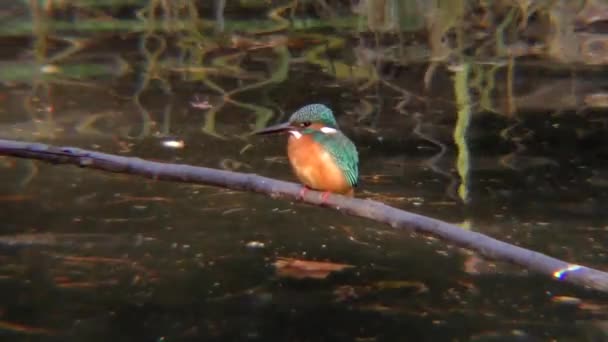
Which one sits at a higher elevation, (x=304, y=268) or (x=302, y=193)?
(x=302, y=193)

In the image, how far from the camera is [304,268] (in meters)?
4.28

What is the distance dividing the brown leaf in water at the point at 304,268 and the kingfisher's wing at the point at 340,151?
0.90 meters

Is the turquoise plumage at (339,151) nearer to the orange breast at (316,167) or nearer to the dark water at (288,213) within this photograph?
the orange breast at (316,167)

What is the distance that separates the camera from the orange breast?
10.7 ft

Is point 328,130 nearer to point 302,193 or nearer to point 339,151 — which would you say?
point 339,151

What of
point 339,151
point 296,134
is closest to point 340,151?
point 339,151

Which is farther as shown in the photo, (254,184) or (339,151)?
(339,151)

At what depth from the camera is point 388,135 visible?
610 cm

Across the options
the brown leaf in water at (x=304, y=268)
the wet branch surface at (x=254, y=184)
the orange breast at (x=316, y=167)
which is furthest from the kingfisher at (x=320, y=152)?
the brown leaf in water at (x=304, y=268)

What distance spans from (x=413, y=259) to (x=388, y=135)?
6.00 ft

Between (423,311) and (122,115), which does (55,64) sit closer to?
(122,115)

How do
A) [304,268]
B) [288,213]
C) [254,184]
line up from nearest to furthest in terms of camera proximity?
[254,184] → [304,268] → [288,213]

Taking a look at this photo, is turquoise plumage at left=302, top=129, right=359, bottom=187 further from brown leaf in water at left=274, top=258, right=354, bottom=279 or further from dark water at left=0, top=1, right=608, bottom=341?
brown leaf in water at left=274, top=258, right=354, bottom=279

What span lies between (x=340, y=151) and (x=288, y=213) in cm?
159
